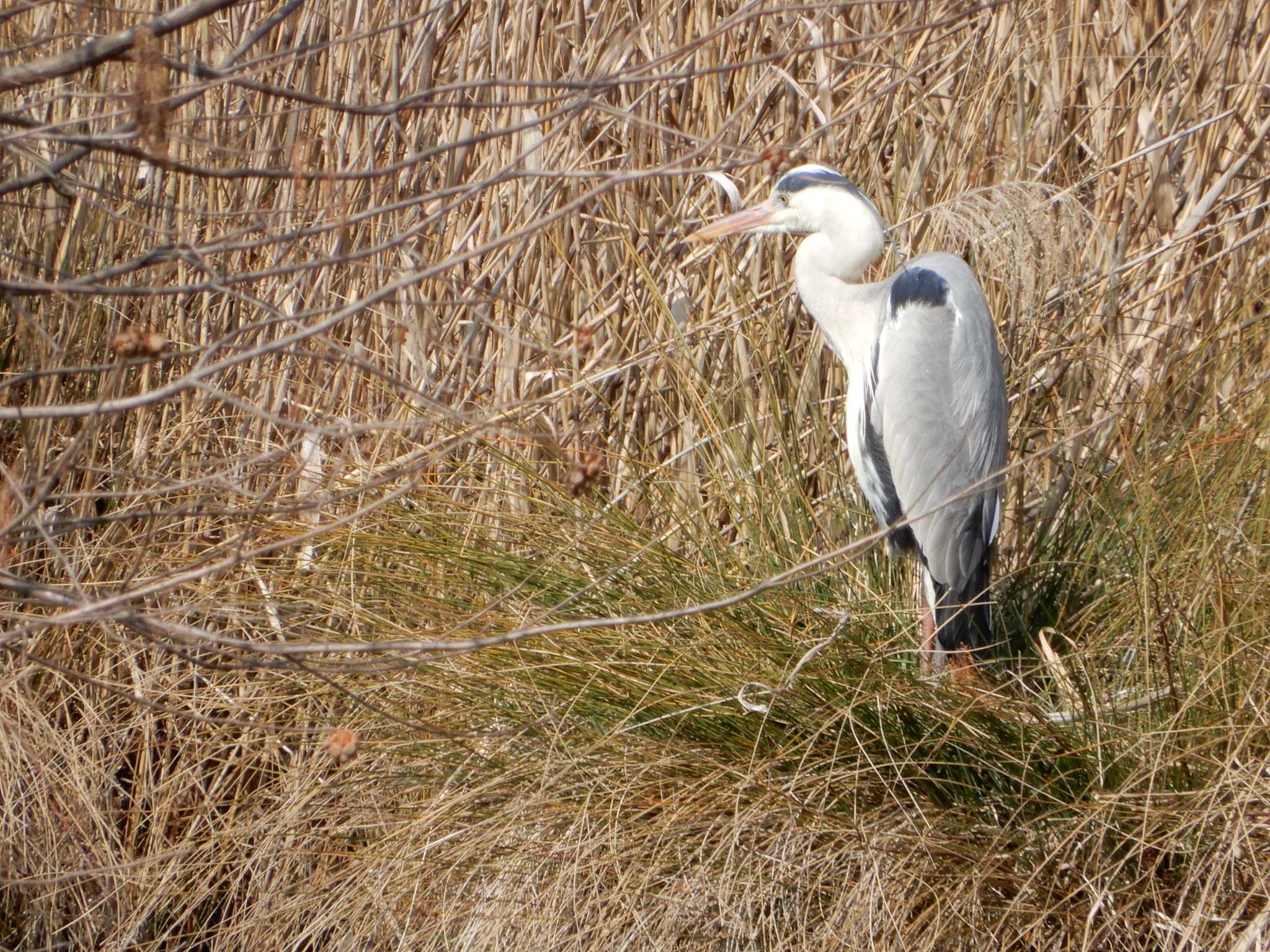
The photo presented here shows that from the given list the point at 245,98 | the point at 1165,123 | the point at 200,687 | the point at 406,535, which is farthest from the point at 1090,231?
the point at 200,687

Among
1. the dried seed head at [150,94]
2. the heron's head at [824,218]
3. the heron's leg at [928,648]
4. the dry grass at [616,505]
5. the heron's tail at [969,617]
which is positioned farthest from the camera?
the heron's head at [824,218]

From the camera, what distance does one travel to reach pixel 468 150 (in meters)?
3.01

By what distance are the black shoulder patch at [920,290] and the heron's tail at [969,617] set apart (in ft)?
1.79

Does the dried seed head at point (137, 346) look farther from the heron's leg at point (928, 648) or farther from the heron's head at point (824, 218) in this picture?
the heron's head at point (824, 218)

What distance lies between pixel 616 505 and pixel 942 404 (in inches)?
28.9

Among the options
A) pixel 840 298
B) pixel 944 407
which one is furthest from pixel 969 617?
pixel 840 298

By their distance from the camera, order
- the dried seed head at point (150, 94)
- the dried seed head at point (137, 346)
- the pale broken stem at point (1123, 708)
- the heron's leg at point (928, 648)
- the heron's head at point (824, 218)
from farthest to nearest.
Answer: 1. the heron's head at point (824, 218)
2. the heron's leg at point (928, 648)
3. the pale broken stem at point (1123, 708)
4. the dried seed head at point (137, 346)
5. the dried seed head at point (150, 94)

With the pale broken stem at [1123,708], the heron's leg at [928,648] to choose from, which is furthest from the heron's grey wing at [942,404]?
the pale broken stem at [1123,708]

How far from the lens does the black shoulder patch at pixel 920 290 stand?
8.64ft

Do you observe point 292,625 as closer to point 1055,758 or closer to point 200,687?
point 200,687

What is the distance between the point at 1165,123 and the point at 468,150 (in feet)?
5.15

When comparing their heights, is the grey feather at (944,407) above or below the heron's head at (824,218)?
below

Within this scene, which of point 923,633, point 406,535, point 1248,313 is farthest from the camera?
point 1248,313

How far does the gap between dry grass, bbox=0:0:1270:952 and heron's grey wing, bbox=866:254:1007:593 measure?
0.44ft
